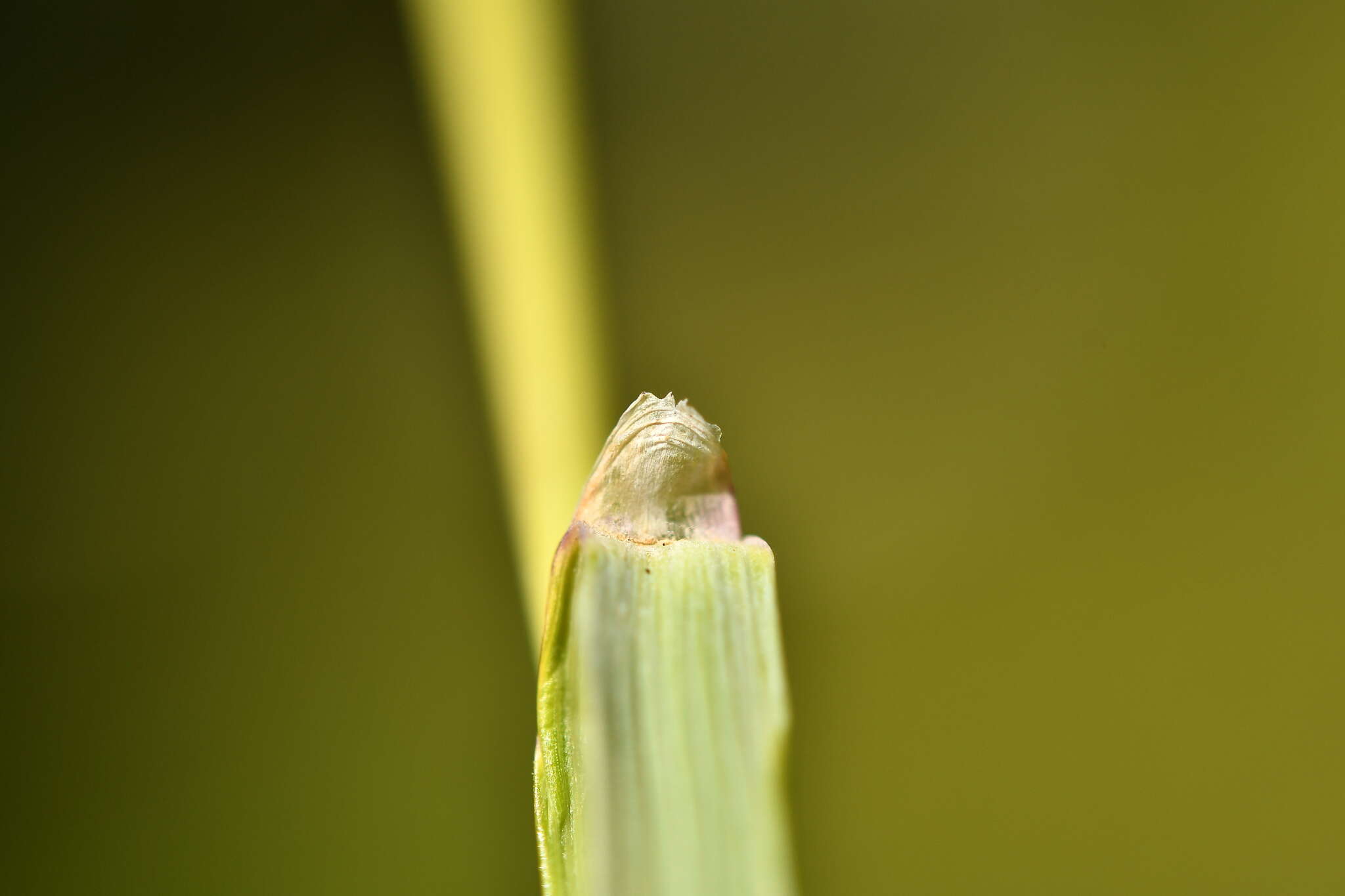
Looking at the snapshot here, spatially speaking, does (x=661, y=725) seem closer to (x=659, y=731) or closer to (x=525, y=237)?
(x=659, y=731)

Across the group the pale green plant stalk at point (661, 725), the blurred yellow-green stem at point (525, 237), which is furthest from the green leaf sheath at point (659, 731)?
the blurred yellow-green stem at point (525, 237)

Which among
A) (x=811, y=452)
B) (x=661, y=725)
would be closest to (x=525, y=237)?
(x=811, y=452)

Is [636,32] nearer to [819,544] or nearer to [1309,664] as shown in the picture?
[819,544]

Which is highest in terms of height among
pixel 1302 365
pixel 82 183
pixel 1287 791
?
pixel 82 183

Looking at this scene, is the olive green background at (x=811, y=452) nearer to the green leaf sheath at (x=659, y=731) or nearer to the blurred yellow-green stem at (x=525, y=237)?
the blurred yellow-green stem at (x=525, y=237)

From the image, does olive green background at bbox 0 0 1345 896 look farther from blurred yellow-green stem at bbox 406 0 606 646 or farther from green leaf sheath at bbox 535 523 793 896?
green leaf sheath at bbox 535 523 793 896

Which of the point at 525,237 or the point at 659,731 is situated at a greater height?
the point at 525,237

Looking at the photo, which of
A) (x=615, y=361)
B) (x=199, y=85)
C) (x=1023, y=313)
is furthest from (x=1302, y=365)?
(x=199, y=85)
